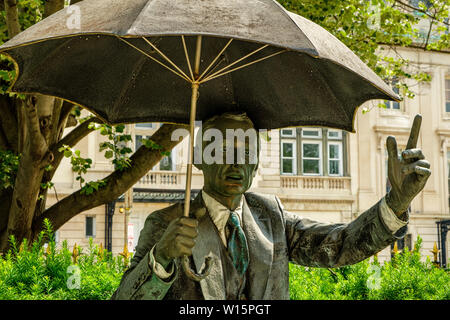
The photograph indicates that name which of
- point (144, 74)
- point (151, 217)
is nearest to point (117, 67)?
point (144, 74)

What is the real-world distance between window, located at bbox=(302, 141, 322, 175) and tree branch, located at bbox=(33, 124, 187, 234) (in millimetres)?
18724

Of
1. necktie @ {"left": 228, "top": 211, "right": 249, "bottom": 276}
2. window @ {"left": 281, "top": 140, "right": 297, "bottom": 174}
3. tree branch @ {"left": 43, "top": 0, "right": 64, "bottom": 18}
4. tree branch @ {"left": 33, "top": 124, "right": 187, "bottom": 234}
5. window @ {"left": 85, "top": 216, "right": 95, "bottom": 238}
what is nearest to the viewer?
necktie @ {"left": 228, "top": 211, "right": 249, "bottom": 276}

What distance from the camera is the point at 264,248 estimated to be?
9.65 ft

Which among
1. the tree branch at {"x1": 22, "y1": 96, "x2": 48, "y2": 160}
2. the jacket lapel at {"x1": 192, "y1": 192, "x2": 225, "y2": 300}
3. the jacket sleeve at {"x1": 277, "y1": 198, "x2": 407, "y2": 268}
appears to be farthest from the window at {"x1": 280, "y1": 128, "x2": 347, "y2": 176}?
the jacket lapel at {"x1": 192, "y1": 192, "x2": 225, "y2": 300}

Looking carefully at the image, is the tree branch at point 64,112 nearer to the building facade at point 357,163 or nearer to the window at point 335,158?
the building facade at point 357,163

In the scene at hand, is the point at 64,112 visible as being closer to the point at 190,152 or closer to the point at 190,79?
the point at 190,79

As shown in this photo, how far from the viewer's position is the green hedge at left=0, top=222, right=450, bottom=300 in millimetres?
4895

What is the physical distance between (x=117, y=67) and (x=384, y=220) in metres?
1.61

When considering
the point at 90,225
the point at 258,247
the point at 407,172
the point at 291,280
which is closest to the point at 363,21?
the point at 291,280

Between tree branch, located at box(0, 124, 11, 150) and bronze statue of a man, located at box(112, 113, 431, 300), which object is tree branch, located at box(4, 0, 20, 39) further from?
bronze statue of a man, located at box(112, 113, 431, 300)

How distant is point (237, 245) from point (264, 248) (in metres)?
0.13

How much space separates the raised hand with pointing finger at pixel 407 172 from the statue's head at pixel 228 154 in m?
0.66
